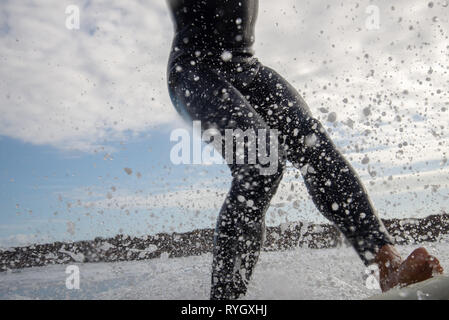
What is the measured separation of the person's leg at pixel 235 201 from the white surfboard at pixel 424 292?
50 centimetres

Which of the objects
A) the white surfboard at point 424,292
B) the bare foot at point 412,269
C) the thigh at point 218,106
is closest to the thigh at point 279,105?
the thigh at point 218,106

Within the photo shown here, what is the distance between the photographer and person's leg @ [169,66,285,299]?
4.54ft

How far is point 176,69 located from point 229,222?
652mm

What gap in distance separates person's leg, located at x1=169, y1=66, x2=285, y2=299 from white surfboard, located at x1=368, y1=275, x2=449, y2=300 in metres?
0.50

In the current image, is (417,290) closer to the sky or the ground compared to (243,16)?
closer to the ground

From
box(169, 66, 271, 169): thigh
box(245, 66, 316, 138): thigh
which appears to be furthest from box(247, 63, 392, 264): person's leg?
box(169, 66, 271, 169): thigh

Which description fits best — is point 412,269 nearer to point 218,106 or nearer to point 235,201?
point 235,201

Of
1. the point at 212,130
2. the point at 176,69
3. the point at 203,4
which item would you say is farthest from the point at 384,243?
the point at 203,4

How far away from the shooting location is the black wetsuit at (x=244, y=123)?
1.39m

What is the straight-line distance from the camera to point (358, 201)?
1.50 meters

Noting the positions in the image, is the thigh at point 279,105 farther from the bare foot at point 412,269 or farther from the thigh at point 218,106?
the bare foot at point 412,269

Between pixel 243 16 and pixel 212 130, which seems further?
pixel 243 16
